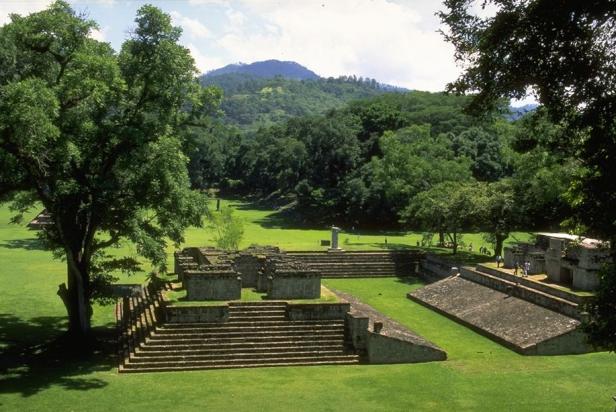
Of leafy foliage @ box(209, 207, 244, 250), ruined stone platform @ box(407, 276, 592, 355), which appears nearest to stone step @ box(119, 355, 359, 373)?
ruined stone platform @ box(407, 276, 592, 355)

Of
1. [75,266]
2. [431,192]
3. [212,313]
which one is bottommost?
[212,313]

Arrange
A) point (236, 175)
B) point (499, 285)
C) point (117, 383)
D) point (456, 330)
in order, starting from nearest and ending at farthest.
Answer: point (117, 383) < point (456, 330) < point (499, 285) < point (236, 175)

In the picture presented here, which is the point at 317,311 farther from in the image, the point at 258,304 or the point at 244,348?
the point at 244,348

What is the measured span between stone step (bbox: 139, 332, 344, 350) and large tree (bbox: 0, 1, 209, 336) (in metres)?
2.68

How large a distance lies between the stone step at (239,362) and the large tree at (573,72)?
9.85m

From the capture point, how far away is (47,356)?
2028 centimetres

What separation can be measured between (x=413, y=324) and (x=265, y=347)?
23.7ft

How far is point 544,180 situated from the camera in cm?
3412

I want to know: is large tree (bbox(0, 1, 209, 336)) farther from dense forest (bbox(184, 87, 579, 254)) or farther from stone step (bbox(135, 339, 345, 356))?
stone step (bbox(135, 339, 345, 356))

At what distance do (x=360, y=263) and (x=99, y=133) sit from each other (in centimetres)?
1963

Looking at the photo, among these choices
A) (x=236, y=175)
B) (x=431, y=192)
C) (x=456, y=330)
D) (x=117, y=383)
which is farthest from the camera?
(x=236, y=175)

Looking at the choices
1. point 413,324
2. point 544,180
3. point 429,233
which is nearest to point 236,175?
point 429,233

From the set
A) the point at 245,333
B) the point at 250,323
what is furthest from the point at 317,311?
the point at 245,333

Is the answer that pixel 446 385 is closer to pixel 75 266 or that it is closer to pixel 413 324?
pixel 413 324
